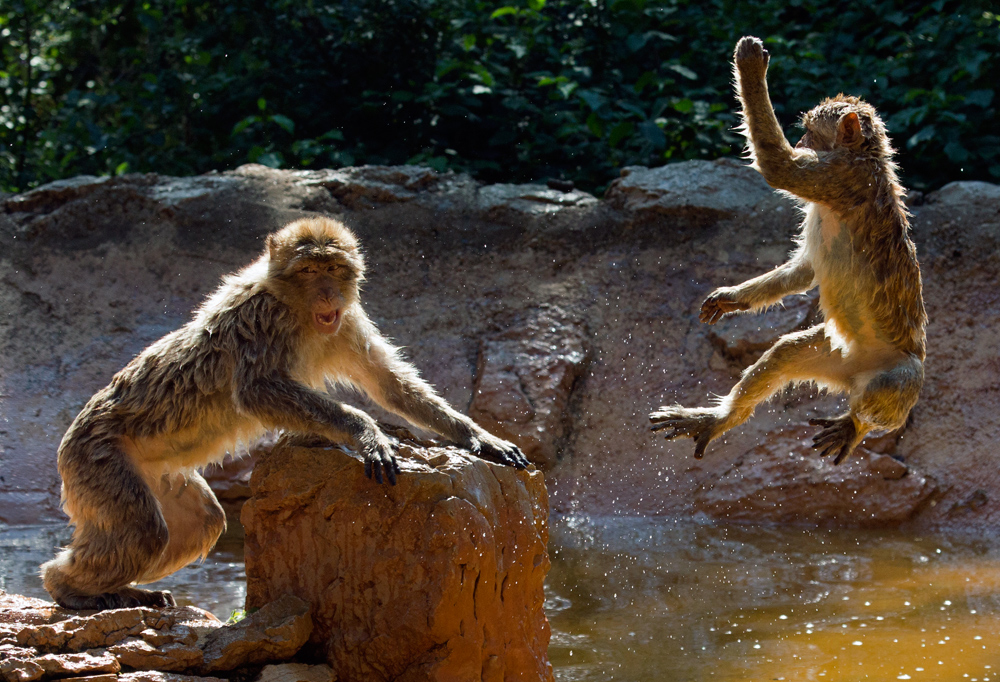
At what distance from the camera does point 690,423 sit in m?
4.96

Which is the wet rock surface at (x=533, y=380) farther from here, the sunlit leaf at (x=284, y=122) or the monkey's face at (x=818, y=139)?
the sunlit leaf at (x=284, y=122)

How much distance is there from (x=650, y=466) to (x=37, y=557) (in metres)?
4.15

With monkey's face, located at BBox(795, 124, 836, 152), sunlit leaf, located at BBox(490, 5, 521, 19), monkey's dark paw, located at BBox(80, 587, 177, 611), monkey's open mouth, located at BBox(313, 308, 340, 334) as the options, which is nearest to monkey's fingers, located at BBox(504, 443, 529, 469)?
monkey's open mouth, located at BBox(313, 308, 340, 334)

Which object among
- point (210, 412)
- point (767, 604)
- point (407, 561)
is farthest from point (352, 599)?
point (767, 604)

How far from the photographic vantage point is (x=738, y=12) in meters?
10.6

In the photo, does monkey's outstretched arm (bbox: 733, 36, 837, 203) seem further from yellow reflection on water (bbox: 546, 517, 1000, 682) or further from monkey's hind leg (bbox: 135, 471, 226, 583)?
monkey's hind leg (bbox: 135, 471, 226, 583)

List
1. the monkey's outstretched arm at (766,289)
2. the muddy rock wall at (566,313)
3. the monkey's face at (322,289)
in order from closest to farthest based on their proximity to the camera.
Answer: the monkey's face at (322,289)
the monkey's outstretched arm at (766,289)
the muddy rock wall at (566,313)

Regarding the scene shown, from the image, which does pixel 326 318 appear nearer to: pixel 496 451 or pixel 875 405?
pixel 496 451

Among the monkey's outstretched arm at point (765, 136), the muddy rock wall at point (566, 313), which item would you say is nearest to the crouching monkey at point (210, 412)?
the monkey's outstretched arm at point (765, 136)

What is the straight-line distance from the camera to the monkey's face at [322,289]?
4.04 meters

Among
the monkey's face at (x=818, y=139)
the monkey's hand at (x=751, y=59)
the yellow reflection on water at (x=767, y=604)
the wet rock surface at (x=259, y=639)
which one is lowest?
the yellow reflection on water at (x=767, y=604)

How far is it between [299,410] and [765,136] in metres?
2.49

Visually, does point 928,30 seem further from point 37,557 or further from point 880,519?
point 37,557

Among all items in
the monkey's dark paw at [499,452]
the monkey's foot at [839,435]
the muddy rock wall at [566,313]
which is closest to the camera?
the monkey's dark paw at [499,452]
